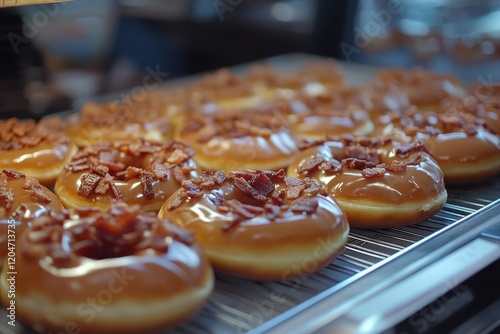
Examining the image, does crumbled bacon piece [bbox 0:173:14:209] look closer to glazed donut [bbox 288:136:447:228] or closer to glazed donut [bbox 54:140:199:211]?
glazed donut [bbox 54:140:199:211]

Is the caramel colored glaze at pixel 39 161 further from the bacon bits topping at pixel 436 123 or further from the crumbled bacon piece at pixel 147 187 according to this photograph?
the bacon bits topping at pixel 436 123

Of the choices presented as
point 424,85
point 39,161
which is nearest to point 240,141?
point 39,161

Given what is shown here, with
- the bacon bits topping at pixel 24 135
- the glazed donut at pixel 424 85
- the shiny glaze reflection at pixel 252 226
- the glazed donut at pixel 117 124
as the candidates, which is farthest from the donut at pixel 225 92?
the shiny glaze reflection at pixel 252 226

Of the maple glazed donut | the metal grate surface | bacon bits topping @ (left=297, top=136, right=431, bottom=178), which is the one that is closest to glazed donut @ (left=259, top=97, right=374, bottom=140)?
the maple glazed donut

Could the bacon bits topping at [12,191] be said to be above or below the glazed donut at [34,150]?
above

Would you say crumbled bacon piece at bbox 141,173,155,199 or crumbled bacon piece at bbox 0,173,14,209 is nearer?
crumbled bacon piece at bbox 0,173,14,209

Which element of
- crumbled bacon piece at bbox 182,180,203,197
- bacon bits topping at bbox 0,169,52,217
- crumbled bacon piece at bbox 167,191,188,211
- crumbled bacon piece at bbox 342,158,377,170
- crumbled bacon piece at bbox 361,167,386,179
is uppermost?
crumbled bacon piece at bbox 361,167,386,179
